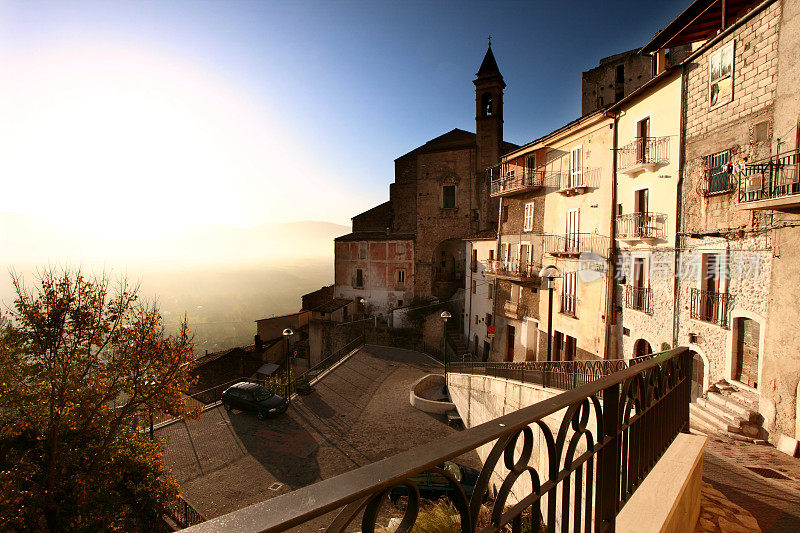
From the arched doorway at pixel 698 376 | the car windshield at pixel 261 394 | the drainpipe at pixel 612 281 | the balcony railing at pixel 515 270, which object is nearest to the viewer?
the arched doorway at pixel 698 376

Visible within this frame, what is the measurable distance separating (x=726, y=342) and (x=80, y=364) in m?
18.1

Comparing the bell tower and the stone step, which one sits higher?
the bell tower

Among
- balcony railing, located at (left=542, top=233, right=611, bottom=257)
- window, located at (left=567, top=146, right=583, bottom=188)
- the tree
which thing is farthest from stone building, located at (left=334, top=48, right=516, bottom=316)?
the tree

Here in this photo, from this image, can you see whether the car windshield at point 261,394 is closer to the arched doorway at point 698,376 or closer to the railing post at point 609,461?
the arched doorway at point 698,376

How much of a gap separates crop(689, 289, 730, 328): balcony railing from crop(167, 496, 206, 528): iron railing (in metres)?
15.5

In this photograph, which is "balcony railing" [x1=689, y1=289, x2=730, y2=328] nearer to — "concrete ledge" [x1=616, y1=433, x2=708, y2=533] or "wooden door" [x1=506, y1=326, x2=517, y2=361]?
"concrete ledge" [x1=616, y1=433, x2=708, y2=533]

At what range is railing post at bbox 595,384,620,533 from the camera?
8.33 feet

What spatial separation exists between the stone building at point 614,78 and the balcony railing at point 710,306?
19222 millimetres

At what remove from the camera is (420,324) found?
111 feet

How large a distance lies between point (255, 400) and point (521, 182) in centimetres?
1842

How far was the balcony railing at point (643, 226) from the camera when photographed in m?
13.3

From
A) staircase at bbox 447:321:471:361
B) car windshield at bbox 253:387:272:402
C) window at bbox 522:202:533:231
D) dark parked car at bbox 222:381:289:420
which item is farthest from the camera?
staircase at bbox 447:321:471:361

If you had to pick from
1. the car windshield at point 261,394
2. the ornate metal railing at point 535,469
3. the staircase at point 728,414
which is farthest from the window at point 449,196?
the ornate metal railing at point 535,469

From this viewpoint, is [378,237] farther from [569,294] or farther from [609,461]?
[609,461]
